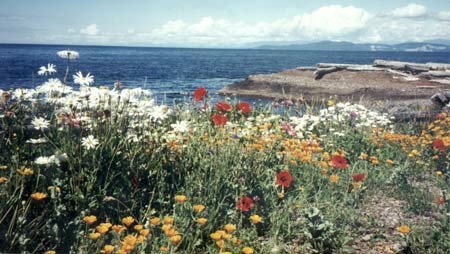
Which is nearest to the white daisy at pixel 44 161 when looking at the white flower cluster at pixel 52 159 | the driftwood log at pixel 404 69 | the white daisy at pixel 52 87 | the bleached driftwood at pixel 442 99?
the white flower cluster at pixel 52 159

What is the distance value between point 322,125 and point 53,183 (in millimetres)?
5962

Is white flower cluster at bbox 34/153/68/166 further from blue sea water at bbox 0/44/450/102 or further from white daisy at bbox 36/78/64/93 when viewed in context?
blue sea water at bbox 0/44/450/102

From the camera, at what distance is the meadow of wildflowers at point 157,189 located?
351cm

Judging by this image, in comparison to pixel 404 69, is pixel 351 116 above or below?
above

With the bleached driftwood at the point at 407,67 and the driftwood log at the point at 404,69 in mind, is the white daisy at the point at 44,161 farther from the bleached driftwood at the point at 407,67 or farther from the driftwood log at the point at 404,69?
the bleached driftwood at the point at 407,67

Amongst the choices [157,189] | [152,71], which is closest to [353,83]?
[157,189]

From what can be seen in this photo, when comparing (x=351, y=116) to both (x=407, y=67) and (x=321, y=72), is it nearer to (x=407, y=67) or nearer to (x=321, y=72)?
(x=321, y=72)

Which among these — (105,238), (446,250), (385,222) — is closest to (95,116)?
(105,238)

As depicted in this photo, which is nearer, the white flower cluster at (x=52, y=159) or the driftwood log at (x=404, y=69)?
the white flower cluster at (x=52, y=159)

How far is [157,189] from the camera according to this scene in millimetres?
4477

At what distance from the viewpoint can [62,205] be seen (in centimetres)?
372

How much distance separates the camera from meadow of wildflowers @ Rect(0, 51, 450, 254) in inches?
138

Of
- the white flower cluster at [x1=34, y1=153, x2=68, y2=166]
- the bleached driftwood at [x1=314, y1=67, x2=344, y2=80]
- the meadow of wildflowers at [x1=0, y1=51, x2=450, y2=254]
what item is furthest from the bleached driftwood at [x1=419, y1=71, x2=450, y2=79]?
the white flower cluster at [x1=34, y1=153, x2=68, y2=166]

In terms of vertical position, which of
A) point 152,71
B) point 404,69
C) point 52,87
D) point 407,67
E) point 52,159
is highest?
point 52,87
